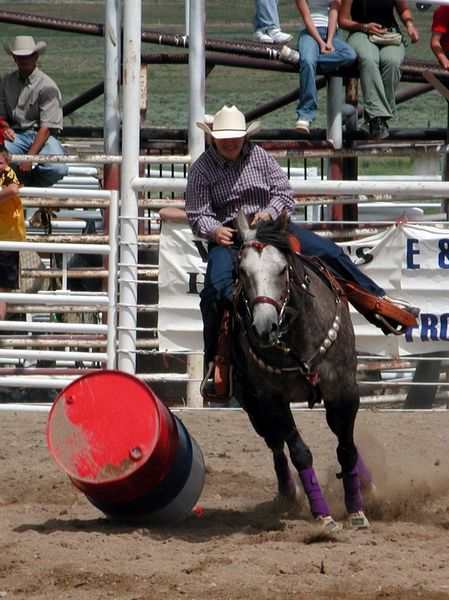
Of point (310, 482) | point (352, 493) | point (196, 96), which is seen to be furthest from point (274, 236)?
point (196, 96)

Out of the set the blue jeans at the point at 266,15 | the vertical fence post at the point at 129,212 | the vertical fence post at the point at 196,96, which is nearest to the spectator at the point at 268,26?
the blue jeans at the point at 266,15

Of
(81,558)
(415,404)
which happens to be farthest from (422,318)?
(81,558)

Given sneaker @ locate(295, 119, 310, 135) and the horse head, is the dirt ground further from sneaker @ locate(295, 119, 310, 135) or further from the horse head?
sneaker @ locate(295, 119, 310, 135)

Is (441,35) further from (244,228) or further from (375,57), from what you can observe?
(244,228)

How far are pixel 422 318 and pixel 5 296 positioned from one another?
9.86 feet

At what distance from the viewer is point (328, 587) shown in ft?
17.0

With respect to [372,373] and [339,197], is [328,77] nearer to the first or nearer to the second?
[339,197]

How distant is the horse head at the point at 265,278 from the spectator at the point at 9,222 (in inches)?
136

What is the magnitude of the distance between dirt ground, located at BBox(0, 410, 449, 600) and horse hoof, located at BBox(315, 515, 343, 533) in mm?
52

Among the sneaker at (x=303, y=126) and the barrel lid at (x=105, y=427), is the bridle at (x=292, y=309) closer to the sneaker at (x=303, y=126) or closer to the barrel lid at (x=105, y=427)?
the barrel lid at (x=105, y=427)

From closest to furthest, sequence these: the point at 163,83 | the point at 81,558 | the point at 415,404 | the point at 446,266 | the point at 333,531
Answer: the point at 81,558, the point at 333,531, the point at 446,266, the point at 415,404, the point at 163,83

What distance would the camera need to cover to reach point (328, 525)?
6.29 metres

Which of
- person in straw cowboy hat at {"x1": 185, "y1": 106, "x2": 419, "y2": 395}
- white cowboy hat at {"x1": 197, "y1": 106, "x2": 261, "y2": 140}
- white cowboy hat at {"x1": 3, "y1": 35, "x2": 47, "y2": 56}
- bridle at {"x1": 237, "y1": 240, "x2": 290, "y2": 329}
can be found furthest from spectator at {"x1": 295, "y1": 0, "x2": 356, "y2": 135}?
bridle at {"x1": 237, "y1": 240, "x2": 290, "y2": 329}

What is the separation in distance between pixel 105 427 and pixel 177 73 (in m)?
21.4
